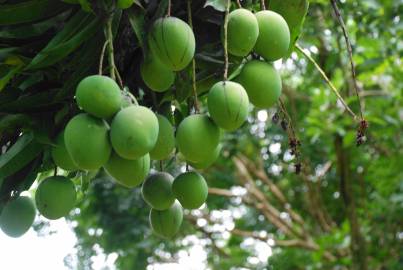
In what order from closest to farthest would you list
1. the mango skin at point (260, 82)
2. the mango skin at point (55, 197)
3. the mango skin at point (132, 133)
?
the mango skin at point (132, 133), the mango skin at point (260, 82), the mango skin at point (55, 197)

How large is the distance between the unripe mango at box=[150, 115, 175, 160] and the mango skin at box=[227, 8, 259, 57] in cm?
15

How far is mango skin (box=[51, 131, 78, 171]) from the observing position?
88cm

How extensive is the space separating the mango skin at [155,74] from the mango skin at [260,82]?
108 millimetres

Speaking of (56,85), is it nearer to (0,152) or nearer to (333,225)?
(0,152)

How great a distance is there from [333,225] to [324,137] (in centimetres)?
85

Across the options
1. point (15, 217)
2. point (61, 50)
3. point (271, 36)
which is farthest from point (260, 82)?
point (15, 217)

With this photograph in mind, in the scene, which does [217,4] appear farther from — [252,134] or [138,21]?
[252,134]

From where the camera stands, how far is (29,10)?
0.88m

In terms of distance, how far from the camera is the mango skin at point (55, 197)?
3.12 feet

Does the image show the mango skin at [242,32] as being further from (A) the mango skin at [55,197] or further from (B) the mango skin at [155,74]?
(A) the mango skin at [55,197]

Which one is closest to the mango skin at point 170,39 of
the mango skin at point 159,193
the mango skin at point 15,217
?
the mango skin at point 159,193

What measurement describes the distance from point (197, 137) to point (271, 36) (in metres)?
0.17

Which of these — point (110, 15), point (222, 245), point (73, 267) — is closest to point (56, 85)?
point (110, 15)

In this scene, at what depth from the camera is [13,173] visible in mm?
969
